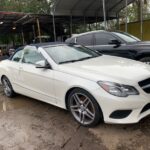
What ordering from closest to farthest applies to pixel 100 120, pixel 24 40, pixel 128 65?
pixel 100 120 < pixel 128 65 < pixel 24 40

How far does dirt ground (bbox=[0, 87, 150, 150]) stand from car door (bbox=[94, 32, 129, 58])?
131 inches

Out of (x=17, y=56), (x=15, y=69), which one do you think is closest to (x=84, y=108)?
(x=15, y=69)

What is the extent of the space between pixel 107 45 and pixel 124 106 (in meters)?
4.59

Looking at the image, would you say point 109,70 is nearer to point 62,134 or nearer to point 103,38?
point 62,134

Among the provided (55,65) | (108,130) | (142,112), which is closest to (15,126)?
(55,65)

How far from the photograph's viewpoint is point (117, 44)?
291 inches

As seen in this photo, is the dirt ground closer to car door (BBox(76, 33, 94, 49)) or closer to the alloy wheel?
the alloy wheel

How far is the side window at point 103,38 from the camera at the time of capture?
25.5 feet

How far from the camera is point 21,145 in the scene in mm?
3562

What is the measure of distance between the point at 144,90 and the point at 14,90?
3479mm

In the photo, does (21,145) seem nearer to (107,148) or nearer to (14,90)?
(107,148)

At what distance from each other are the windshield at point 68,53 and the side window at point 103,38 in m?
2.54

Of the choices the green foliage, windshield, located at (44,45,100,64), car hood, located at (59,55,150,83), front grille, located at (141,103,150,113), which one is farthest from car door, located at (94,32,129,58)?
the green foliage

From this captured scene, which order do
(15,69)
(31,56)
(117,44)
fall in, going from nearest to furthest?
(31,56)
(15,69)
(117,44)
